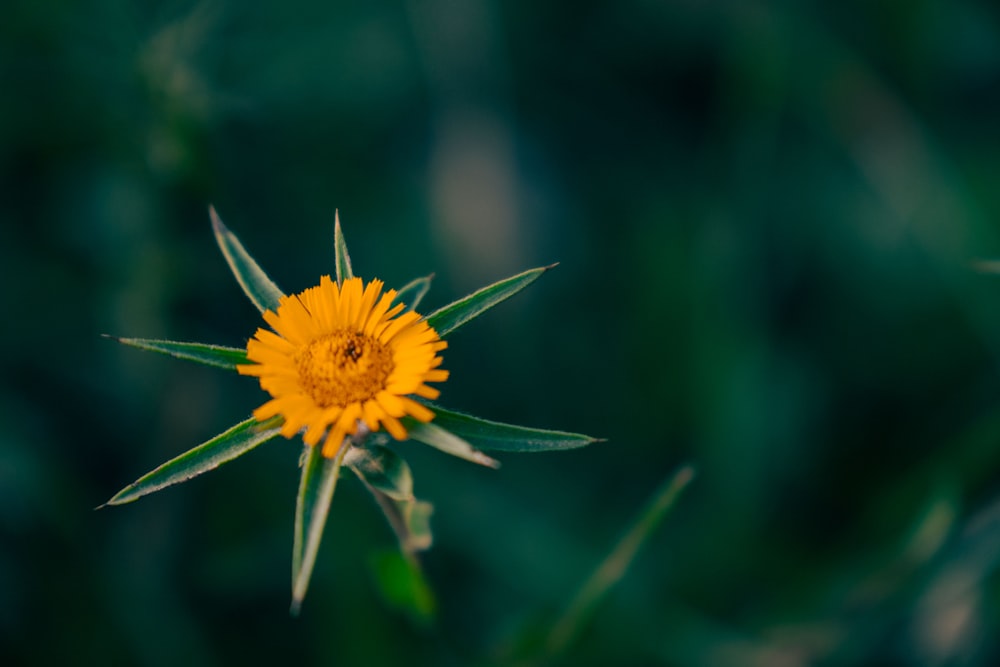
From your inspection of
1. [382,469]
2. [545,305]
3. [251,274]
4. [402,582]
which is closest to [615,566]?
[402,582]

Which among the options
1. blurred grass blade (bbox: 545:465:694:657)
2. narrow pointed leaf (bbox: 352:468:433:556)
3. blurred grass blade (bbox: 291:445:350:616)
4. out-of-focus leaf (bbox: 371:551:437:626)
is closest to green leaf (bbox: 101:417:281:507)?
blurred grass blade (bbox: 291:445:350:616)

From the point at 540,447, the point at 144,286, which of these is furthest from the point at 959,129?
the point at 144,286

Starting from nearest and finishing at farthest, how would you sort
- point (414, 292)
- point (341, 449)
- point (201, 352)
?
point (341, 449)
point (201, 352)
point (414, 292)

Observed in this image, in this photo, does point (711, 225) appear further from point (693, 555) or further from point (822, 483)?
point (693, 555)

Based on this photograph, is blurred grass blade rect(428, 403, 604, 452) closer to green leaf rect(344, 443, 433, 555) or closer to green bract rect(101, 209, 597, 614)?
green bract rect(101, 209, 597, 614)

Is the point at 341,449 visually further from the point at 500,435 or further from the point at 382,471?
the point at 500,435

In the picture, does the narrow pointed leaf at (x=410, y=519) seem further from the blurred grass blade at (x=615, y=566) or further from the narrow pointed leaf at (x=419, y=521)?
the blurred grass blade at (x=615, y=566)

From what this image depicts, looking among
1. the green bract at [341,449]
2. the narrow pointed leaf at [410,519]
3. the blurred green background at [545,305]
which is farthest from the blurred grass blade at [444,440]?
the blurred green background at [545,305]
